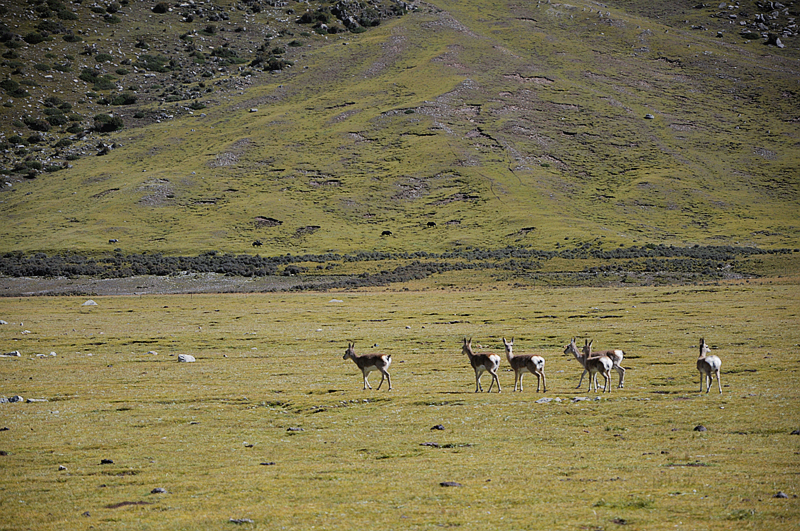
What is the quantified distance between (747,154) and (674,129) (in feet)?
64.1

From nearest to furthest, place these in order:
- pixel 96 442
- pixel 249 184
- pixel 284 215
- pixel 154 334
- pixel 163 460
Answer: pixel 163 460 → pixel 96 442 → pixel 154 334 → pixel 284 215 → pixel 249 184

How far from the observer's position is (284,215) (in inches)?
5541

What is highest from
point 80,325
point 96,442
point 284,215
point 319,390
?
point 96,442

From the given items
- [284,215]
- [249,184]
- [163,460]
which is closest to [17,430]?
[163,460]

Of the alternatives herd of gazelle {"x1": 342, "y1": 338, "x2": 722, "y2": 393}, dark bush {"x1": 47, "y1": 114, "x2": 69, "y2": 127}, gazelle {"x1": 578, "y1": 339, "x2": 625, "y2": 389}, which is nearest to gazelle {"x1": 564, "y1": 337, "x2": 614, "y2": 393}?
herd of gazelle {"x1": 342, "y1": 338, "x2": 722, "y2": 393}

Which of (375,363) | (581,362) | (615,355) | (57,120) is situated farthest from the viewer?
(57,120)

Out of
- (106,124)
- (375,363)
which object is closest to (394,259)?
(375,363)

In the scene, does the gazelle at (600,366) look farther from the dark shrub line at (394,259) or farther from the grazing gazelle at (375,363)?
the dark shrub line at (394,259)

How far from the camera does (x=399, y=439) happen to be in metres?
18.7

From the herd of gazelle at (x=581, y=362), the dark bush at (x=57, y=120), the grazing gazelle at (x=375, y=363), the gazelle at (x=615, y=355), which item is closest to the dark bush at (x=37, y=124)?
the dark bush at (x=57, y=120)

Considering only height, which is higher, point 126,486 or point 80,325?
point 126,486

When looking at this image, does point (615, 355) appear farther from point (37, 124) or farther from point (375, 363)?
point (37, 124)

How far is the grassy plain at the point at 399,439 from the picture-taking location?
12883mm

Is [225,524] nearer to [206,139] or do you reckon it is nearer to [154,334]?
[154,334]
